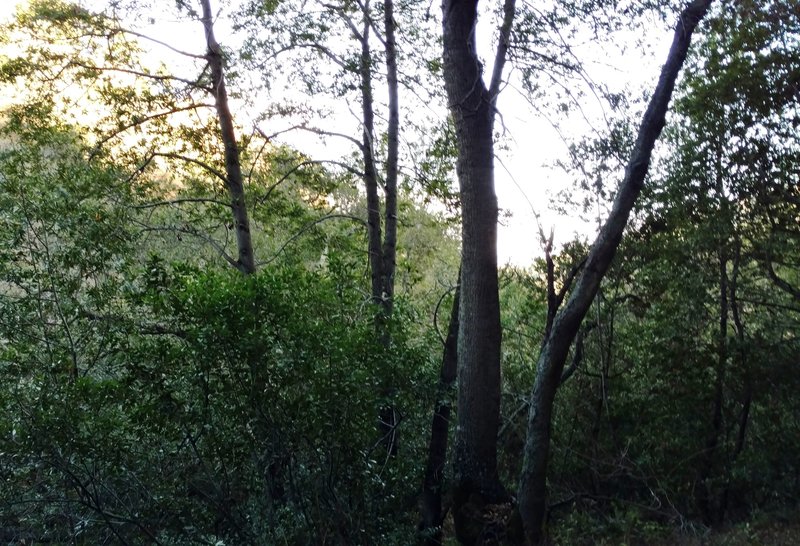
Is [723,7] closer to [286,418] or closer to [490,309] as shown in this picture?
[490,309]

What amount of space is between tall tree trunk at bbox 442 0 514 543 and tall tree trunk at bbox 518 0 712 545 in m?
0.39

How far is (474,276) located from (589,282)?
106 centimetres

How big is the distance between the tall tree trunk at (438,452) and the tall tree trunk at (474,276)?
1.96 feet

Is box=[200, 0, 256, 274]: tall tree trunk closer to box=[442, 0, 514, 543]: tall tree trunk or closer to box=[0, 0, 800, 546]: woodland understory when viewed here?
box=[0, 0, 800, 546]: woodland understory

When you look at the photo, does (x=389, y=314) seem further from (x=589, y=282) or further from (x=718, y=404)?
(x=718, y=404)

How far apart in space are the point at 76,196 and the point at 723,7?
7.79 metres

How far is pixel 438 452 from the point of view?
292 inches

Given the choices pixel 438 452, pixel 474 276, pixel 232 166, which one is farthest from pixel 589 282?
pixel 232 166

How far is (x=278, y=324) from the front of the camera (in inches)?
234

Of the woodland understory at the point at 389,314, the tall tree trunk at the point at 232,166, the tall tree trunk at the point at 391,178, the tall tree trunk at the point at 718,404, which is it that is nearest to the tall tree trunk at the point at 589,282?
the woodland understory at the point at 389,314

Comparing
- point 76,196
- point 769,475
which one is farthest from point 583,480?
point 76,196

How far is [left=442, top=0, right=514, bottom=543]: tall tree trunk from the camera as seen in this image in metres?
6.60

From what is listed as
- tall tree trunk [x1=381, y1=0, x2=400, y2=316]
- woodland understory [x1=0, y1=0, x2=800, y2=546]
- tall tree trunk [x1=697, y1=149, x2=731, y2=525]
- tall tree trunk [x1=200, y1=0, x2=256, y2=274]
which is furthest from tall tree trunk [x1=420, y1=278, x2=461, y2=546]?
tall tree trunk [x1=697, y1=149, x2=731, y2=525]

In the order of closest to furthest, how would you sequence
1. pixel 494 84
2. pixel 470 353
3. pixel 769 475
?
pixel 470 353 → pixel 494 84 → pixel 769 475
